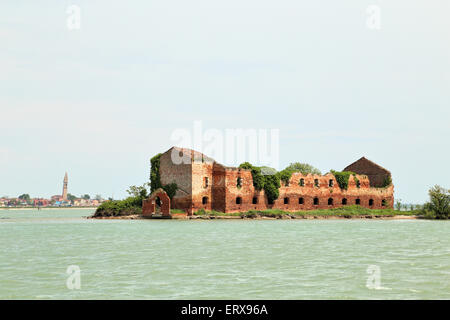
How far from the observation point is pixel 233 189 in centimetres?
5028

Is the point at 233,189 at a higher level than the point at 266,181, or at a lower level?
lower

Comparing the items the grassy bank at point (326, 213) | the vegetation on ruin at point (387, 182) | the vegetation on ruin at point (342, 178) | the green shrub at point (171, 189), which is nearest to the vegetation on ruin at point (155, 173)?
the green shrub at point (171, 189)

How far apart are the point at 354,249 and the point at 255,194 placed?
2953 cm

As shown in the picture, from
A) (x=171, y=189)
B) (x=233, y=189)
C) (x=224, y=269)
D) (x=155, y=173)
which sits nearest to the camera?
(x=224, y=269)

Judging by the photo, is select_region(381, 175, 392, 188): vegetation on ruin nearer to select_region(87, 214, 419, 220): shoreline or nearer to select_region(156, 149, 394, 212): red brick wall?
select_region(87, 214, 419, 220): shoreline

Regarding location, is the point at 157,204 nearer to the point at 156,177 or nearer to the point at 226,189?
the point at 156,177

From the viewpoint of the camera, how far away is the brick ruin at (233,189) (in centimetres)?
4894

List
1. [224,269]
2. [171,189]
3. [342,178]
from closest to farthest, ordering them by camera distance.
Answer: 1. [224,269]
2. [171,189]
3. [342,178]

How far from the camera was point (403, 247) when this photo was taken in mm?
23328

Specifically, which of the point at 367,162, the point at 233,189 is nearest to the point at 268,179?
Answer: the point at 233,189

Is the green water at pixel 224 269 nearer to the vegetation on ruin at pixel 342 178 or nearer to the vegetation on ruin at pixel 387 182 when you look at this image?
the vegetation on ruin at pixel 342 178

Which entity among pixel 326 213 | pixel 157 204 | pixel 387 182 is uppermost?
pixel 387 182

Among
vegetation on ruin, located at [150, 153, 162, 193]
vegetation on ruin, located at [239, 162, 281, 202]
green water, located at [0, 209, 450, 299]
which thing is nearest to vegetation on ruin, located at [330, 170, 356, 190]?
vegetation on ruin, located at [239, 162, 281, 202]
